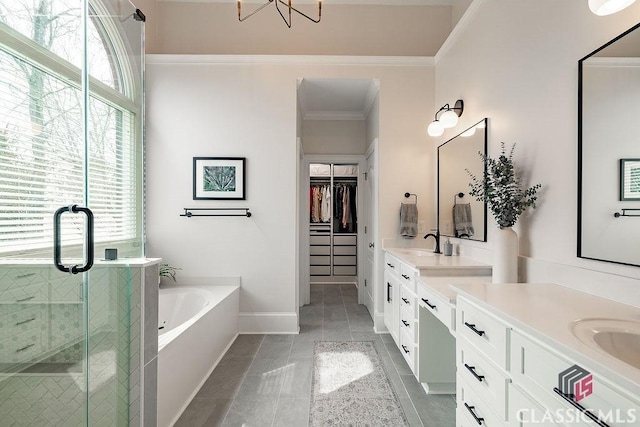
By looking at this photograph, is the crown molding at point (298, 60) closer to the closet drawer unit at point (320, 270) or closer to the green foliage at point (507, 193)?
the green foliage at point (507, 193)

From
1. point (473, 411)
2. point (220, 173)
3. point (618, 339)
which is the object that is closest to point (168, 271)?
point (220, 173)

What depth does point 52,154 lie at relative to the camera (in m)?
1.09

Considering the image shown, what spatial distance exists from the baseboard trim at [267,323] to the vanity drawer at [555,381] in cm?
250

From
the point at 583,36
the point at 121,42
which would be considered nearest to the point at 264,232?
the point at 121,42

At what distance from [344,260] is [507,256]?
3.92 m

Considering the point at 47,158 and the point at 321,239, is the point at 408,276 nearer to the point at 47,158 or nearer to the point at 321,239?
the point at 47,158

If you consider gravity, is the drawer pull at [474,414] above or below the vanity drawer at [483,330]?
below

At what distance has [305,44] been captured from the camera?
3525mm

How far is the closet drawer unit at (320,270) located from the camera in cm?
549

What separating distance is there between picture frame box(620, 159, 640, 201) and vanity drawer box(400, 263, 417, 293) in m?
1.22

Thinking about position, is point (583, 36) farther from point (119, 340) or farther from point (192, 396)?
point (192, 396)

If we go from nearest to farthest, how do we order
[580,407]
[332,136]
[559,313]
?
[580,407] < [559,313] < [332,136]

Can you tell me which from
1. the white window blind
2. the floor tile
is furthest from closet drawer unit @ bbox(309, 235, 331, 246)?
the white window blind

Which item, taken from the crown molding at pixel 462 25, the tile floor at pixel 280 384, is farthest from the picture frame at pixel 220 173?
the crown molding at pixel 462 25
